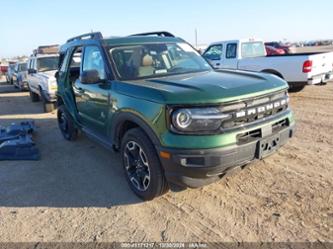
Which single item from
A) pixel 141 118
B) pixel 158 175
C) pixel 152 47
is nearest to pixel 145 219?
pixel 158 175

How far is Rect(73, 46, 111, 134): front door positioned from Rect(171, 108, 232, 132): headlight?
1.46 metres

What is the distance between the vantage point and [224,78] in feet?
12.9

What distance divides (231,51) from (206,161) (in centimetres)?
919

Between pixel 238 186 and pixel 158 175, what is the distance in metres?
1.19

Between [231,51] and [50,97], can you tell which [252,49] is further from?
[50,97]

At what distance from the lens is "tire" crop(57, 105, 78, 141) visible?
6454mm

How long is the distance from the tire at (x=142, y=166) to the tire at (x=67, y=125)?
266 centimetres

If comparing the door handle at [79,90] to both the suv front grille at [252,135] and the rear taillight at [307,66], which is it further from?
the rear taillight at [307,66]

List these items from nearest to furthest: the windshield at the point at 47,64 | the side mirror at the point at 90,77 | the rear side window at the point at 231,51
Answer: the side mirror at the point at 90,77 → the rear side window at the point at 231,51 → the windshield at the point at 47,64

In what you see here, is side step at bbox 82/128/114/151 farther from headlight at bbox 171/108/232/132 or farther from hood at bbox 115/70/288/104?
headlight at bbox 171/108/232/132

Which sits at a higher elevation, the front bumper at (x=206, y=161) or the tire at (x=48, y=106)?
the front bumper at (x=206, y=161)

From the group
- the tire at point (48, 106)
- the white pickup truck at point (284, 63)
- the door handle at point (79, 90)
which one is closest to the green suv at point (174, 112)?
the door handle at point (79, 90)

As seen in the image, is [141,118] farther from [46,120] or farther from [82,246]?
[46,120]

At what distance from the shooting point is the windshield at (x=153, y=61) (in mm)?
4348
